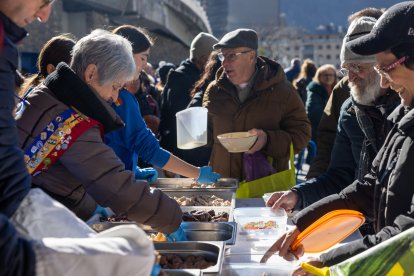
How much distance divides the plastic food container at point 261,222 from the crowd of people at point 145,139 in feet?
0.20

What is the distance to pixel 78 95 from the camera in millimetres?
2020

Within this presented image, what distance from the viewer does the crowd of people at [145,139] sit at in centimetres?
124

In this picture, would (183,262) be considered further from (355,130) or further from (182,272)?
(355,130)

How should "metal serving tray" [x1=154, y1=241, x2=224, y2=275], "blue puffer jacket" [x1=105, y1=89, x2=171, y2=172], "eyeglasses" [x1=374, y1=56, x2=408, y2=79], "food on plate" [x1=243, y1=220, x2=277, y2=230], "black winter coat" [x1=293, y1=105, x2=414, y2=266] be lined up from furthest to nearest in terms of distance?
"blue puffer jacket" [x1=105, y1=89, x2=171, y2=172] → "food on plate" [x1=243, y1=220, x2=277, y2=230] → "metal serving tray" [x1=154, y1=241, x2=224, y2=275] → "eyeglasses" [x1=374, y1=56, x2=408, y2=79] → "black winter coat" [x1=293, y1=105, x2=414, y2=266]

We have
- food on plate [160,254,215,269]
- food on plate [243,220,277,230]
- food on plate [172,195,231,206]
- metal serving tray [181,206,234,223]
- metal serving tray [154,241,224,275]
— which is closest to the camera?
food on plate [160,254,215,269]

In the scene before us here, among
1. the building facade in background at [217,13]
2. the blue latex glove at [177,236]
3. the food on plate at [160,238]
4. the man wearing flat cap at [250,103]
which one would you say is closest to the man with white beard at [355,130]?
the blue latex glove at [177,236]

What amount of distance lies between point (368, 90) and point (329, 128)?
96 centimetres

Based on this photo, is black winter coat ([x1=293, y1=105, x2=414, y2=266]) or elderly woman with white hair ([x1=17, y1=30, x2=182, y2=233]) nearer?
black winter coat ([x1=293, y1=105, x2=414, y2=266])

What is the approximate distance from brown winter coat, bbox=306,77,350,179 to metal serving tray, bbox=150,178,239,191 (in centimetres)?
50

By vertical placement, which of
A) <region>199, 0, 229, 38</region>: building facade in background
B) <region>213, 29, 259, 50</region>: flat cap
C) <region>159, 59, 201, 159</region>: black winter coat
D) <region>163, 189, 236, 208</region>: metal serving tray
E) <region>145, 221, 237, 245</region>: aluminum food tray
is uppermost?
<region>213, 29, 259, 50</region>: flat cap

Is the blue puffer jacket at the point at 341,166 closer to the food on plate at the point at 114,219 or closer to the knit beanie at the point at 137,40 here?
the food on plate at the point at 114,219

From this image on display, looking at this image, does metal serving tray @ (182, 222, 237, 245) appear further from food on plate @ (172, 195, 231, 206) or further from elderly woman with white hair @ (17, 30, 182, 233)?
food on plate @ (172, 195, 231, 206)

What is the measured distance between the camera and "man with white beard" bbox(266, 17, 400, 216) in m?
2.51

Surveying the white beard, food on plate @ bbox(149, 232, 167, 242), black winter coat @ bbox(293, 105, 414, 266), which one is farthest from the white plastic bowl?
black winter coat @ bbox(293, 105, 414, 266)
